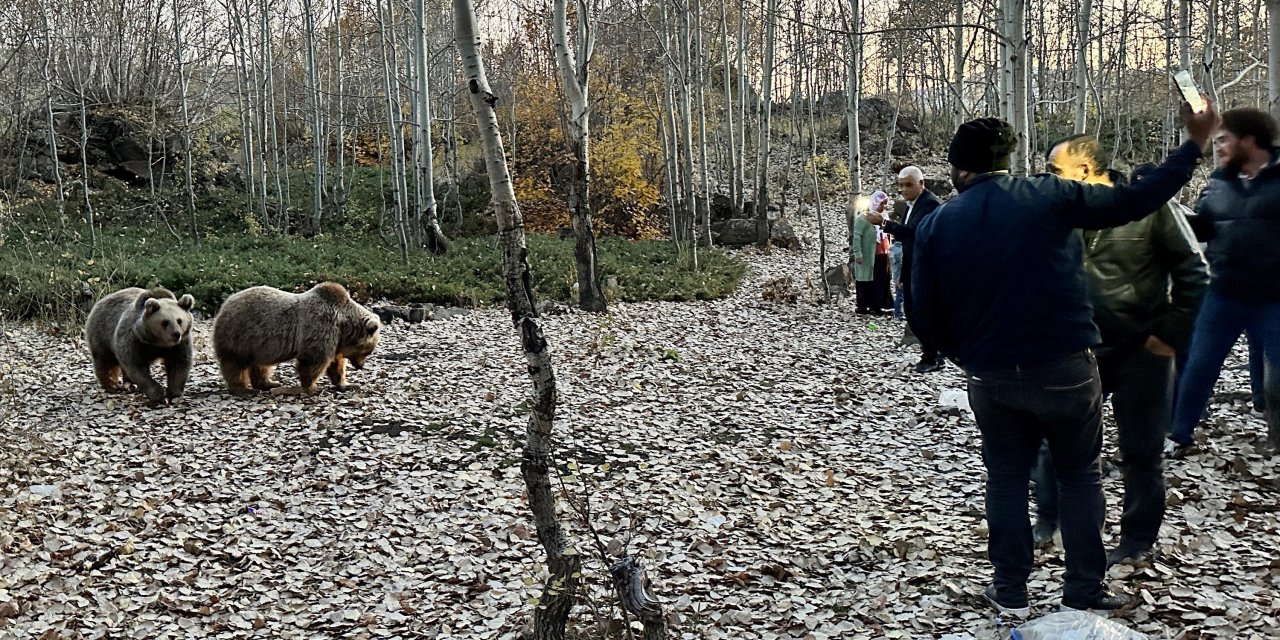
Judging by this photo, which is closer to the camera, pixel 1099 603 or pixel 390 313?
pixel 1099 603

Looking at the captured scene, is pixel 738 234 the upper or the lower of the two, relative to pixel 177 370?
upper

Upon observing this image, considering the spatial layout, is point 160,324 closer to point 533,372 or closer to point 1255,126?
point 533,372

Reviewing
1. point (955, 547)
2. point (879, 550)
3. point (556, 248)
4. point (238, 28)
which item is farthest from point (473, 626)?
point (238, 28)

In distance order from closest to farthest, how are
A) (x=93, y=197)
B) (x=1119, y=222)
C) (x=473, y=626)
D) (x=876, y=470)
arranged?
1. (x=1119, y=222)
2. (x=473, y=626)
3. (x=876, y=470)
4. (x=93, y=197)

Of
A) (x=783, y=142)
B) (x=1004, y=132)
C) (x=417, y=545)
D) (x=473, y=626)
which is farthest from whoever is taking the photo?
(x=783, y=142)

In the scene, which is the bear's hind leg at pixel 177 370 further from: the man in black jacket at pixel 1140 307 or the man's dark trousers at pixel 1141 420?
the man's dark trousers at pixel 1141 420

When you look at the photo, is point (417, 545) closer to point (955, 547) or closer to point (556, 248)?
point (955, 547)

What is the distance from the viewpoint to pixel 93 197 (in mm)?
24312

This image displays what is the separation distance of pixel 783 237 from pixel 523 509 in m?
19.6

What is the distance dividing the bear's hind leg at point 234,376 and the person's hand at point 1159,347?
8126 millimetres

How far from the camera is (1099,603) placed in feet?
11.6

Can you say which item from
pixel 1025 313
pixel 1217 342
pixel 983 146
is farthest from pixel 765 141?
pixel 1025 313

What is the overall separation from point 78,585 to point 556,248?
15.4m

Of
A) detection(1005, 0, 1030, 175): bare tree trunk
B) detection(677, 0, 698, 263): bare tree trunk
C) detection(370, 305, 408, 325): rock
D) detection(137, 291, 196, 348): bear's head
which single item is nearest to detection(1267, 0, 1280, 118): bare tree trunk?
detection(1005, 0, 1030, 175): bare tree trunk
